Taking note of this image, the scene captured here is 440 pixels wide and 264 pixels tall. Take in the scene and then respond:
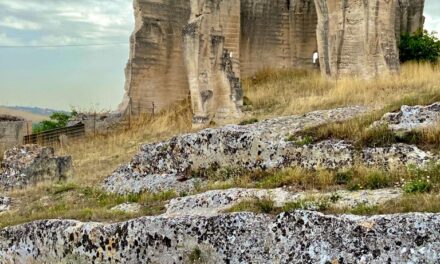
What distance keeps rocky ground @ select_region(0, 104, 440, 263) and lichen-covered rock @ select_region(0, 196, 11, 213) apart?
5.98ft

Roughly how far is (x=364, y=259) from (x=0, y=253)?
4653mm

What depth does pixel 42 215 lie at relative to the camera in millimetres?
8719

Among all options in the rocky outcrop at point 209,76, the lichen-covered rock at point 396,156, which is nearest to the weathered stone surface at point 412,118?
the lichen-covered rock at point 396,156

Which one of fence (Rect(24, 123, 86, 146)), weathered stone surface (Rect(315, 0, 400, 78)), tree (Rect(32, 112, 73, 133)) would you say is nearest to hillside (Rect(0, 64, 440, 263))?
weathered stone surface (Rect(315, 0, 400, 78))

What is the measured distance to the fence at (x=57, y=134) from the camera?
2372cm

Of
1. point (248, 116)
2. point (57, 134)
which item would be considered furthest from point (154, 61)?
point (248, 116)

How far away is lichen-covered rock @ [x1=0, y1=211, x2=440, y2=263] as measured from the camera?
5719 millimetres

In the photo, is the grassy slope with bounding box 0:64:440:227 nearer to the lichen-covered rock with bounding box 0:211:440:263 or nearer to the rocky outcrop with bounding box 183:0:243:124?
the lichen-covered rock with bounding box 0:211:440:263

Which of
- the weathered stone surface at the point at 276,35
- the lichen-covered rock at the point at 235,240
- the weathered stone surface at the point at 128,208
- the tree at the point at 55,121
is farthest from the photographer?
the tree at the point at 55,121

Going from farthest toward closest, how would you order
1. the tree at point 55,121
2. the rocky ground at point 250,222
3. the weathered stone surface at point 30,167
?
the tree at point 55,121, the weathered stone surface at point 30,167, the rocky ground at point 250,222

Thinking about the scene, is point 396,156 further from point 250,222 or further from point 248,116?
point 248,116

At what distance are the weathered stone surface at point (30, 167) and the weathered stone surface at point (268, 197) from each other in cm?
710

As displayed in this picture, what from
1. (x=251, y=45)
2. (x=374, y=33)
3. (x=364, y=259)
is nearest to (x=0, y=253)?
(x=364, y=259)

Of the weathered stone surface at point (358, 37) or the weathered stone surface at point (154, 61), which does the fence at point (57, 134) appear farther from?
the weathered stone surface at point (358, 37)
